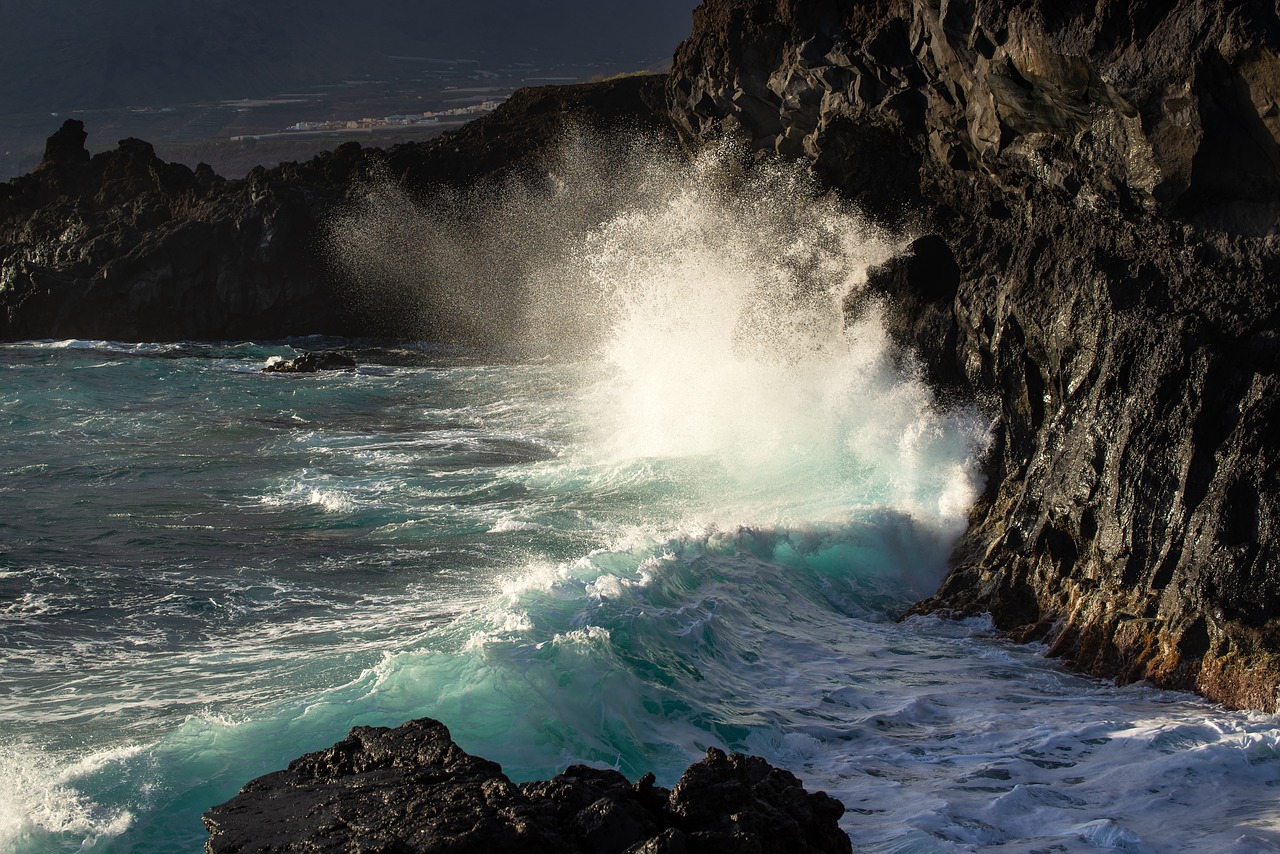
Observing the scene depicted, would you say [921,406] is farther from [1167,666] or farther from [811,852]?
[811,852]

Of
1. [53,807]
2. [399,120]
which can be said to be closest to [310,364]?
[53,807]

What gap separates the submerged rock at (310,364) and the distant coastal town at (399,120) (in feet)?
163

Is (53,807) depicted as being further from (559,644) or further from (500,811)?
(559,644)

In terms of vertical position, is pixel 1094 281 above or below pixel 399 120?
below

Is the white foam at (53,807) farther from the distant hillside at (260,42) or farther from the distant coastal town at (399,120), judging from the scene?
the distant hillside at (260,42)

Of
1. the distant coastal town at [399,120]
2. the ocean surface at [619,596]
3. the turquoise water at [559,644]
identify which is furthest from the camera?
the distant coastal town at [399,120]

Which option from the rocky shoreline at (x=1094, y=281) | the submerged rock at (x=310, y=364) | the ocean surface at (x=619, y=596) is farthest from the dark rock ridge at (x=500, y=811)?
the submerged rock at (x=310, y=364)

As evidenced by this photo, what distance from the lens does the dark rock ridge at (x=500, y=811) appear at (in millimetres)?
4453

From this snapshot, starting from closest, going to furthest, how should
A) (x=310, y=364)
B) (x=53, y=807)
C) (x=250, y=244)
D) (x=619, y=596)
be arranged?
(x=53, y=807), (x=619, y=596), (x=310, y=364), (x=250, y=244)

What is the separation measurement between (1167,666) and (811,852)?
16.2 ft

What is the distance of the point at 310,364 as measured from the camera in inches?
1083

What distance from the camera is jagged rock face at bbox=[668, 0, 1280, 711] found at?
8.53 meters

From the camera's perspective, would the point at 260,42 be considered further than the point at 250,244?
Yes

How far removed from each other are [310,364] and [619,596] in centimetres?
1981
